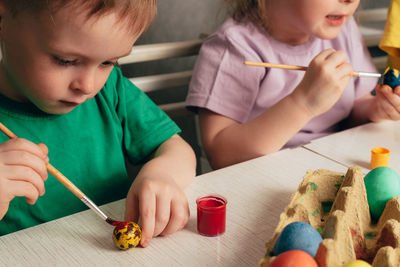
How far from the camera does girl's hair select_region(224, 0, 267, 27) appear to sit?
1.12 metres

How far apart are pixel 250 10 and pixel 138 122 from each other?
1.45 ft

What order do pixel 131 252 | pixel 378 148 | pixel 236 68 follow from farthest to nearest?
pixel 236 68 → pixel 378 148 → pixel 131 252

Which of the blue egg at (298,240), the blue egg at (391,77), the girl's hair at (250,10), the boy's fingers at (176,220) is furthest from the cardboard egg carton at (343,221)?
the girl's hair at (250,10)

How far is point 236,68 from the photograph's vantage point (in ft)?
3.63

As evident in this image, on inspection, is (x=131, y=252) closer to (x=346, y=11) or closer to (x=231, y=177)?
(x=231, y=177)

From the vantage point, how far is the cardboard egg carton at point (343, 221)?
48 centimetres

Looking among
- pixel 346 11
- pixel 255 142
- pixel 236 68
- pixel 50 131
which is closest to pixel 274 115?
pixel 255 142

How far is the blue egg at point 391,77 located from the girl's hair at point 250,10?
306mm

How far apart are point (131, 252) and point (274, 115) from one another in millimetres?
501

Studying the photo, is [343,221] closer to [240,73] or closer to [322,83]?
[322,83]

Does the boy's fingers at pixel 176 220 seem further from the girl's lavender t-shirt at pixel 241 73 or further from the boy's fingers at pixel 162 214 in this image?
the girl's lavender t-shirt at pixel 241 73

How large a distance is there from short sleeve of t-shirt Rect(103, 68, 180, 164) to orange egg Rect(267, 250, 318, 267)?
48 cm

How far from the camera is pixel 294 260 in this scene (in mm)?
435

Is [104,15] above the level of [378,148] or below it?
above
